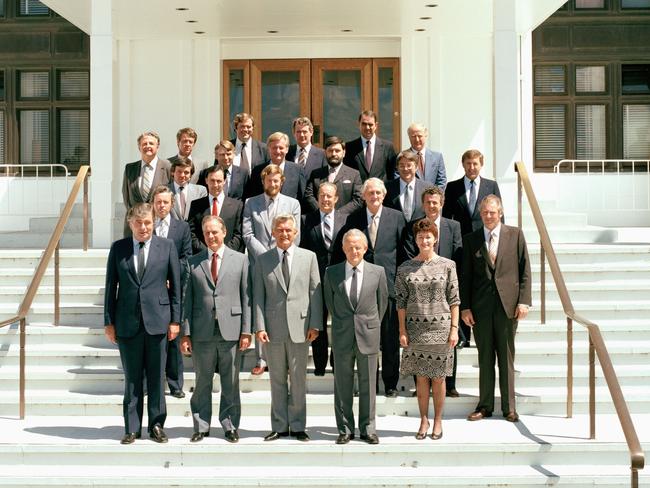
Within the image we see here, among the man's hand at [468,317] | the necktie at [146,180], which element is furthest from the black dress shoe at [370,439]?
the necktie at [146,180]

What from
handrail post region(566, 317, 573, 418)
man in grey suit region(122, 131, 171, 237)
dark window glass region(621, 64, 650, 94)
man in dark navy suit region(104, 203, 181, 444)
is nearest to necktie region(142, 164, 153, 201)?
man in grey suit region(122, 131, 171, 237)

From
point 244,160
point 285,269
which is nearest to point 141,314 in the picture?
point 285,269

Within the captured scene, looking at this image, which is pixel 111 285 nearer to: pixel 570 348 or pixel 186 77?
pixel 570 348

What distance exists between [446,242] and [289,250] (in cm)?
153

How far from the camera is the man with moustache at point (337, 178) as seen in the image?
9.20 meters

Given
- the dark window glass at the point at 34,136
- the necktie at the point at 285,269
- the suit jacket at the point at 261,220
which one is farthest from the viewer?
the dark window glass at the point at 34,136

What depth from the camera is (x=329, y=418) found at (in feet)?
28.0

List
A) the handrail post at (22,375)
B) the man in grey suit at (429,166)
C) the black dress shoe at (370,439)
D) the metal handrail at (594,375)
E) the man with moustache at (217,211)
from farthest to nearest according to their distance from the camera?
the man in grey suit at (429,166) → the man with moustache at (217,211) → the handrail post at (22,375) → the black dress shoe at (370,439) → the metal handrail at (594,375)

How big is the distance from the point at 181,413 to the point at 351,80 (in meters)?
8.50

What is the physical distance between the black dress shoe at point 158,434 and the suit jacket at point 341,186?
104 inches

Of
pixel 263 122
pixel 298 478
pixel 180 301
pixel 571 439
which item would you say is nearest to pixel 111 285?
pixel 180 301

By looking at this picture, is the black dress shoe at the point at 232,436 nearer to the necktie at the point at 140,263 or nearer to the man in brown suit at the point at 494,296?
the necktie at the point at 140,263

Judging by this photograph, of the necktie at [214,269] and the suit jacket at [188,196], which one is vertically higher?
the suit jacket at [188,196]

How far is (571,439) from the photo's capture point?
25.4 ft
